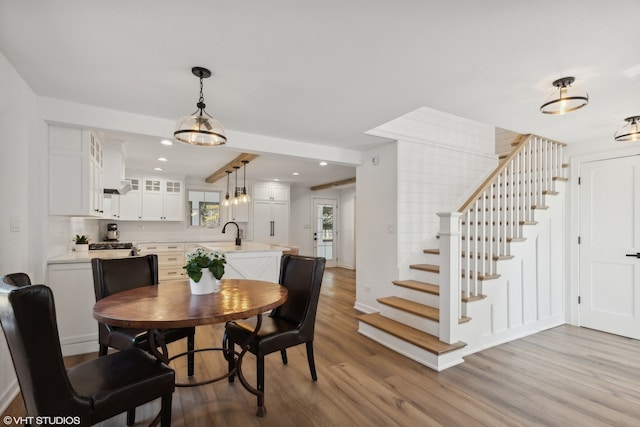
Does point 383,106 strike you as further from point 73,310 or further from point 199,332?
point 73,310

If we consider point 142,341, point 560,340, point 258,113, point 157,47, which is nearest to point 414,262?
point 560,340

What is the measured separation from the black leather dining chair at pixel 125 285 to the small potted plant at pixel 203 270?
0.38 m

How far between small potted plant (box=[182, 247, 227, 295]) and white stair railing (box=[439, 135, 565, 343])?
202cm

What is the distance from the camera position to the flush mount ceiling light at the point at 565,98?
89.3 inches

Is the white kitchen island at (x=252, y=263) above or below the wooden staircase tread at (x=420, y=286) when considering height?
above

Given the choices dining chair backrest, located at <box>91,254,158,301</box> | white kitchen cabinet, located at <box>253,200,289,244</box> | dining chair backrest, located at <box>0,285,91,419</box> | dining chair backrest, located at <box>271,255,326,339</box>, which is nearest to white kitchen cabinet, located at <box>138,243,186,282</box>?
white kitchen cabinet, located at <box>253,200,289,244</box>

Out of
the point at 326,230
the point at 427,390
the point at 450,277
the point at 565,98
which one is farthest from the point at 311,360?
the point at 326,230

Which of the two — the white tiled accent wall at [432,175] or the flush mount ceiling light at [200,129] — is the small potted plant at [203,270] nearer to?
the flush mount ceiling light at [200,129]

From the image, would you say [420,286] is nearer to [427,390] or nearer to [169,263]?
[427,390]

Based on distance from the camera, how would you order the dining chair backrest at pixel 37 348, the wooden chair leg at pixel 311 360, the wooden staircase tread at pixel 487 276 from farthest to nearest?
the wooden staircase tread at pixel 487 276 → the wooden chair leg at pixel 311 360 → the dining chair backrest at pixel 37 348

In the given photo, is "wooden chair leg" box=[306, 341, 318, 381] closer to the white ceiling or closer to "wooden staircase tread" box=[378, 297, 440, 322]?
"wooden staircase tread" box=[378, 297, 440, 322]

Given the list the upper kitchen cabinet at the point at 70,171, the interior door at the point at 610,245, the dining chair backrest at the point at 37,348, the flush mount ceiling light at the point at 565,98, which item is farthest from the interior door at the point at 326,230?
the dining chair backrest at the point at 37,348

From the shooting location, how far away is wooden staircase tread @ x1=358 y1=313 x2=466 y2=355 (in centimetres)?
273

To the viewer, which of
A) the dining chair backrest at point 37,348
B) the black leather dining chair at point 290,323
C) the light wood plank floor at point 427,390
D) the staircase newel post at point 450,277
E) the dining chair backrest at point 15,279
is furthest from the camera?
the staircase newel post at point 450,277
